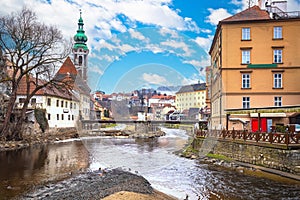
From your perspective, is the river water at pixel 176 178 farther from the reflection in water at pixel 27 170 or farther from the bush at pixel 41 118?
the bush at pixel 41 118

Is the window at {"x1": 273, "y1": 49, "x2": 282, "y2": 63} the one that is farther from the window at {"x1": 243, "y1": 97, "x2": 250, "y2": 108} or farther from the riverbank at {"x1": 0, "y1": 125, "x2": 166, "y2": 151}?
the riverbank at {"x1": 0, "y1": 125, "x2": 166, "y2": 151}

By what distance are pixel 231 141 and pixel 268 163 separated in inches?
185

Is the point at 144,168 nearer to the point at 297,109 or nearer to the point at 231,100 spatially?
the point at 297,109

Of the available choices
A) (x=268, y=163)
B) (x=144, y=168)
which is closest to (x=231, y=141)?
(x=268, y=163)

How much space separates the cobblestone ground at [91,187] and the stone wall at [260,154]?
27.9 feet

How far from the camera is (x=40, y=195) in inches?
496

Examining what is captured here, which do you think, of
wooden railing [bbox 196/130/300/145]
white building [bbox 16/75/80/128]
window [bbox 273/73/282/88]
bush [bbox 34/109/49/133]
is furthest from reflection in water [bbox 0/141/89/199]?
window [bbox 273/73/282/88]

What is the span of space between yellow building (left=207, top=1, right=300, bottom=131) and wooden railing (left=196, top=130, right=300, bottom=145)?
5563 mm

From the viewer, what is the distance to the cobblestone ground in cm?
1234

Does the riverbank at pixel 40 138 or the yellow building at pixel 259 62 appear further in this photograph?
the riverbank at pixel 40 138

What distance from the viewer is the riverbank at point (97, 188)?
11984 mm

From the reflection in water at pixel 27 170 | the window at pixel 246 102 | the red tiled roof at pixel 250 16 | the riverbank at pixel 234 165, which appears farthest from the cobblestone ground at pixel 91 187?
the red tiled roof at pixel 250 16

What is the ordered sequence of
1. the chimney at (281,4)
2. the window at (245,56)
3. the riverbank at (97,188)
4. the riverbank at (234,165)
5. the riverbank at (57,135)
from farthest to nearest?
the chimney at (281,4)
the riverbank at (57,135)
the window at (245,56)
the riverbank at (234,165)
the riverbank at (97,188)

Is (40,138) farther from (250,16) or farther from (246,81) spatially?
(250,16)
